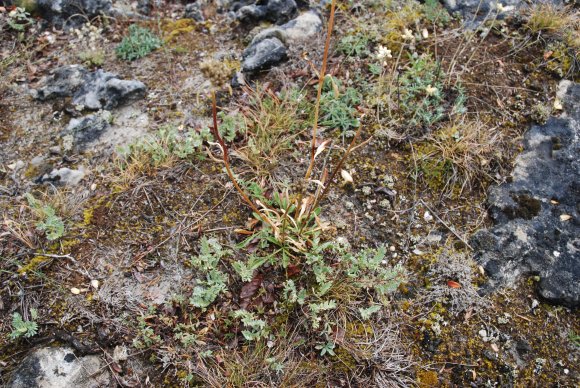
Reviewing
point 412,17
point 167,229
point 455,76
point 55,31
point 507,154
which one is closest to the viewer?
point 167,229

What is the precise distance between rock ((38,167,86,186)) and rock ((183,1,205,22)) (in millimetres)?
2611

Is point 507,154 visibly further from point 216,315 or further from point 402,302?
point 216,315

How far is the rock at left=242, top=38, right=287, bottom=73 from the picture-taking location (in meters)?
4.51

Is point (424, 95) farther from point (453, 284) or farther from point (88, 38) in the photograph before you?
point (88, 38)

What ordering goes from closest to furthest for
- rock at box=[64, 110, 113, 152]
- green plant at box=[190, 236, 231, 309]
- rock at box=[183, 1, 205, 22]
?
green plant at box=[190, 236, 231, 309] → rock at box=[64, 110, 113, 152] → rock at box=[183, 1, 205, 22]

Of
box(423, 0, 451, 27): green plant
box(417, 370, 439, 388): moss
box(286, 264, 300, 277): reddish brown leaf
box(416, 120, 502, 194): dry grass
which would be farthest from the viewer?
box(423, 0, 451, 27): green plant

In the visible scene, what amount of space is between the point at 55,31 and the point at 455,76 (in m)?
4.96

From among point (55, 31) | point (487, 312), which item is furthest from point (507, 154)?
point (55, 31)

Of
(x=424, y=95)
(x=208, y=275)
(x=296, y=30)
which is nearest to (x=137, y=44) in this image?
(x=296, y=30)

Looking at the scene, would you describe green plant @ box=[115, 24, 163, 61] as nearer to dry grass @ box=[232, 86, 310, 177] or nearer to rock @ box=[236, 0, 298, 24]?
rock @ box=[236, 0, 298, 24]

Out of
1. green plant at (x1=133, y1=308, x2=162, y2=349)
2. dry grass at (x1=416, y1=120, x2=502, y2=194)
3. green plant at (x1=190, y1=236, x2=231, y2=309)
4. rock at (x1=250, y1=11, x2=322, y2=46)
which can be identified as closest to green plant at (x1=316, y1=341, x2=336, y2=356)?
green plant at (x1=190, y1=236, x2=231, y2=309)

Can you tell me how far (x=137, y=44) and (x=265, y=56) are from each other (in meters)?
1.65

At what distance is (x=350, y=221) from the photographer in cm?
358

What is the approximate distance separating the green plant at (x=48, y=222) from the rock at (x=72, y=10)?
119 inches
